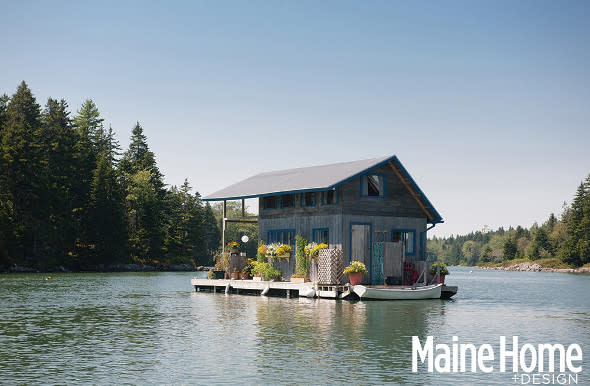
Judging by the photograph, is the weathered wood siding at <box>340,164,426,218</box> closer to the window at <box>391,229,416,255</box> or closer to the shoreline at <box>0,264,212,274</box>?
the window at <box>391,229,416,255</box>

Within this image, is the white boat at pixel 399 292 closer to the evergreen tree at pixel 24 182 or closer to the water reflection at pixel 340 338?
the water reflection at pixel 340 338

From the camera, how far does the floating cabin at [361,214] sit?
39.1m

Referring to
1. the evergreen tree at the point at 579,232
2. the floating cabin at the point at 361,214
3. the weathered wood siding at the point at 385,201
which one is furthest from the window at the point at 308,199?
the evergreen tree at the point at 579,232

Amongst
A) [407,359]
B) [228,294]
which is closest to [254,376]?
[407,359]

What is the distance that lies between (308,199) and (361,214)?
11.8ft

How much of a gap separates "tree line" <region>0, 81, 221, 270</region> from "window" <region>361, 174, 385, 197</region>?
54.0 m

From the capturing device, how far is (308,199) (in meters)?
41.4

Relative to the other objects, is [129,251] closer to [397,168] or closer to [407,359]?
[397,168]

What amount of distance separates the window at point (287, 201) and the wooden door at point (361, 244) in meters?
5.02

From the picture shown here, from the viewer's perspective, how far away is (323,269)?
37.7 metres

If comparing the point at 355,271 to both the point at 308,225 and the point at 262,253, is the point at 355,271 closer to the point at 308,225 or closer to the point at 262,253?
the point at 308,225

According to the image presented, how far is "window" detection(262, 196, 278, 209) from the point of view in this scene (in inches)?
1753

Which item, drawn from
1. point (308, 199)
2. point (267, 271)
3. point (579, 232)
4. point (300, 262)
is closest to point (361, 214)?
point (308, 199)

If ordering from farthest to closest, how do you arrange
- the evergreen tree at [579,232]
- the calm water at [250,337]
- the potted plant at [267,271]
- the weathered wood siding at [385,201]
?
1. the evergreen tree at [579,232]
2. the potted plant at [267,271]
3. the weathered wood siding at [385,201]
4. the calm water at [250,337]
